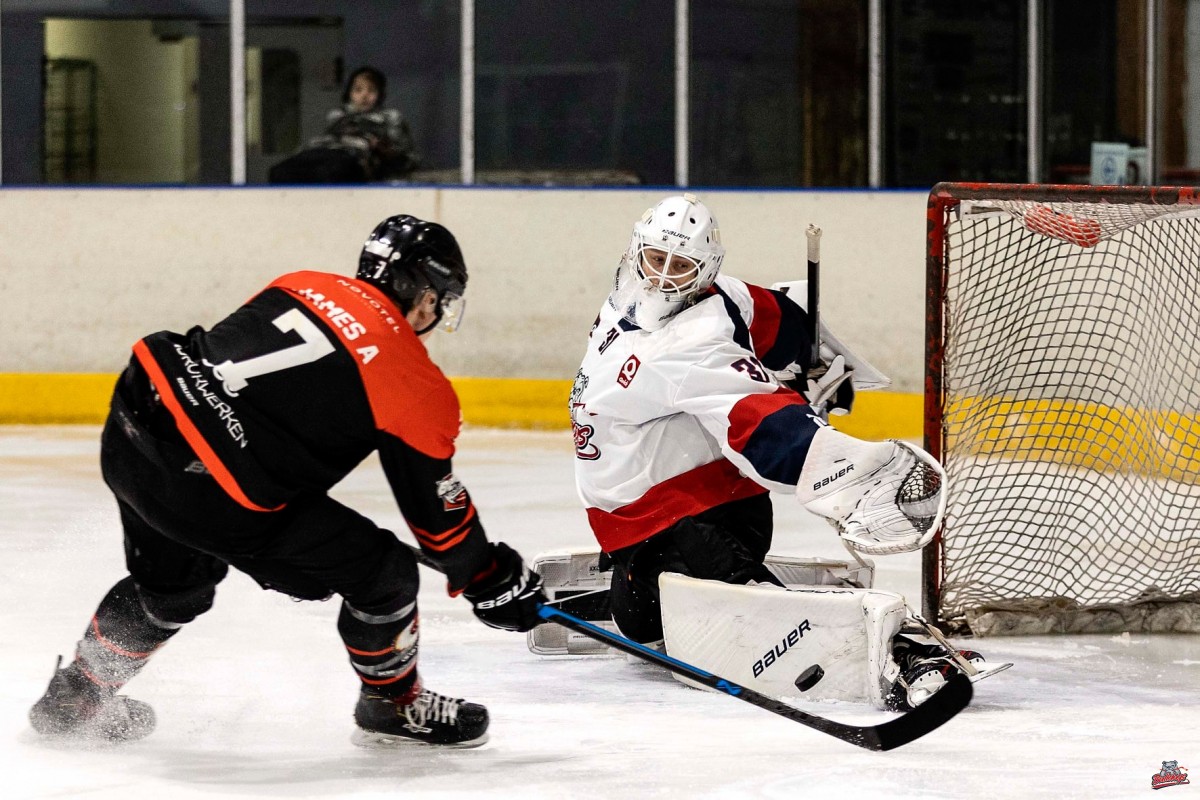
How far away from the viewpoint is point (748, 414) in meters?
2.60

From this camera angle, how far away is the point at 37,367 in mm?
5926

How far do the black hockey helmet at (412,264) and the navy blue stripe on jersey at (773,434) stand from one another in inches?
20.4

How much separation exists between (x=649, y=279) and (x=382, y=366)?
0.68m

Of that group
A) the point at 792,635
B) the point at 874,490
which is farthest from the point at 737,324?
the point at 792,635

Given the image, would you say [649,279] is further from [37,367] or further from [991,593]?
[37,367]

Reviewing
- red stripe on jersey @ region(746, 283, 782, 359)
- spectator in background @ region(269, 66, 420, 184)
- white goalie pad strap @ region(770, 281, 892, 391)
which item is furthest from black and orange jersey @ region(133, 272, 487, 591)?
spectator in background @ region(269, 66, 420, 184)

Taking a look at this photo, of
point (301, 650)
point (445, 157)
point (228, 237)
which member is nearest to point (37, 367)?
point (228, 237)

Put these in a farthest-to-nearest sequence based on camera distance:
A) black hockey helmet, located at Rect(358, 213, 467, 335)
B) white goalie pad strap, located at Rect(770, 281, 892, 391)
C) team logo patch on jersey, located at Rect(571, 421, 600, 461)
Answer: white goalie pad strap, located at Rect(770, 281, 892, 391) → team logo patch on jersey, located at Rect(571, 421, 600, 461) → black hockey helmet, located at Rect(358, 213, 467, 335)

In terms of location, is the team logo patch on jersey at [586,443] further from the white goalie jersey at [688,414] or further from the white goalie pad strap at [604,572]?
the white goalie pad strap at [604,572]

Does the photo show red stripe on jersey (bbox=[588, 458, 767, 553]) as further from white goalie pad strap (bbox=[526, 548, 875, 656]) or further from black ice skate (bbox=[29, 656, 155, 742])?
black ice skate (bbox=[29, 656, 155, 742])

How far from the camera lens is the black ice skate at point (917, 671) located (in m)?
2.58

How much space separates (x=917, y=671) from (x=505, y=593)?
0.71 m

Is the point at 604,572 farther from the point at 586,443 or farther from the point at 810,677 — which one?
the point at 810,677

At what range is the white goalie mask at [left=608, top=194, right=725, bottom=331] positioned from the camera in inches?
108
